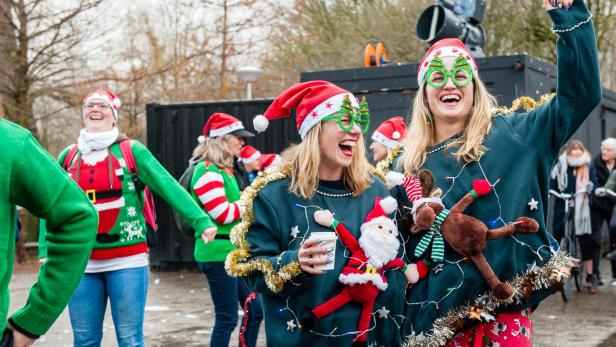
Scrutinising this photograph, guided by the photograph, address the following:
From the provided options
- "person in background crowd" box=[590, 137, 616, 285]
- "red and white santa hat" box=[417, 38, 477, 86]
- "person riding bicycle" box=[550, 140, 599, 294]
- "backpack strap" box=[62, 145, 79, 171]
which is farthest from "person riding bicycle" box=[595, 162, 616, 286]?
"red and white santa hat" box=[417, 38, 477, 86]

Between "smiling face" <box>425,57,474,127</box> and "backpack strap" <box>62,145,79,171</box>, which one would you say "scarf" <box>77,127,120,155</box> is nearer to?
"backpack strap" <box>62,145,79,171</box>

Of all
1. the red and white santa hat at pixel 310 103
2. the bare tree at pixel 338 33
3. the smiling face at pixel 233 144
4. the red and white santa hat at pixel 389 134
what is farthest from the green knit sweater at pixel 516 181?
the bare tree at pixel 338 33

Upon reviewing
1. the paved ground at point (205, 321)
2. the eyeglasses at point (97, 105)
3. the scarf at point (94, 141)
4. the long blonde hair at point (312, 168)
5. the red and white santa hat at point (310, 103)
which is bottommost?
the paved ground at point (205, 321)

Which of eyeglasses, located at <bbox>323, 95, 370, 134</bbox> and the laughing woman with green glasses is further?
eyeglasses, located at <bbox>323, 95, 370, 134</bbox>

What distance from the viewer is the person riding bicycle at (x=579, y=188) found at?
10.1 meters

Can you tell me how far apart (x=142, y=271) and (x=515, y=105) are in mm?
2532

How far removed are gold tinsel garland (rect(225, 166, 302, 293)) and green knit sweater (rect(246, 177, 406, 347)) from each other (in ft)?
0.07

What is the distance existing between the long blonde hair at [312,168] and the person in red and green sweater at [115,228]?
183cm

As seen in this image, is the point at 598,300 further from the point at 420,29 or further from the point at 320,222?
the point at 320,222

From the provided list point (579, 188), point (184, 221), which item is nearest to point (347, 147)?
point (184, 221)

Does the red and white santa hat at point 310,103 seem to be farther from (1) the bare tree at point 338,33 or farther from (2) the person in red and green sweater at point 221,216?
(1) the bare tree at point 338,33

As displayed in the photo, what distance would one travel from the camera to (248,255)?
319 centimetres

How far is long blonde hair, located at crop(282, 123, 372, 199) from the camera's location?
321 centimetres

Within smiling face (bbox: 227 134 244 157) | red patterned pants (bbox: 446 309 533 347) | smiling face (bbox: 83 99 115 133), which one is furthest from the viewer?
smiling face (bbox: 227 134 244 157)
